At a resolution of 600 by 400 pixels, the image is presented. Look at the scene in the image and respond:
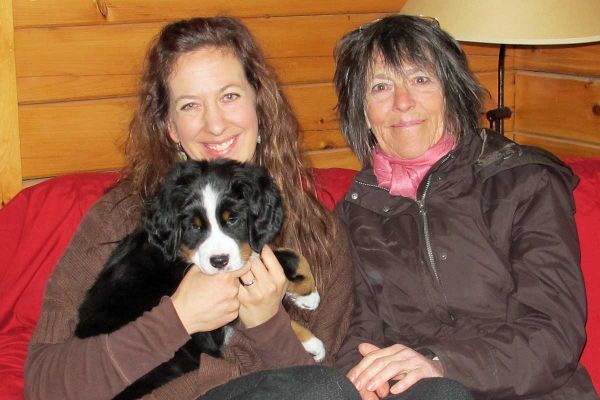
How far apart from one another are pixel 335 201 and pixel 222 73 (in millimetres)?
666

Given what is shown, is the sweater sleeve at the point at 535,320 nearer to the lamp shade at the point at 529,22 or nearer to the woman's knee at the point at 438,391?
the woman's knee at the point at 438,391

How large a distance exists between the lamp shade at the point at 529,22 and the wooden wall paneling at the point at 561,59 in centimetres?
63

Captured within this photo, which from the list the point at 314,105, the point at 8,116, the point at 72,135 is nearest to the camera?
the point at 8,116

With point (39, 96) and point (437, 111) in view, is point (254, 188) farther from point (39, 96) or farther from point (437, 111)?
point (39, 96)

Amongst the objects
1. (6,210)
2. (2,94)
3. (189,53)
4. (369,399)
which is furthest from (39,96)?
(369,399)

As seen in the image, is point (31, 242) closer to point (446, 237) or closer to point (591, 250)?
point (446, 237)

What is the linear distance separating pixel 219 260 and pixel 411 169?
2.05 ft

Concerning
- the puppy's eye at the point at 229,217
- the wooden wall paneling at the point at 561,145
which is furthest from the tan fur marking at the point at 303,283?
the wooden wall paneling at the point at 561,145

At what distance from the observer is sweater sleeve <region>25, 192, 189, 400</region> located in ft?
5.69

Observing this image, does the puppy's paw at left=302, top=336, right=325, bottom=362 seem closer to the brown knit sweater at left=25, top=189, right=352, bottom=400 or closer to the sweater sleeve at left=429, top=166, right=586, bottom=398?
the brown knit sweater at left=25, top=189, right=352, bottom=400

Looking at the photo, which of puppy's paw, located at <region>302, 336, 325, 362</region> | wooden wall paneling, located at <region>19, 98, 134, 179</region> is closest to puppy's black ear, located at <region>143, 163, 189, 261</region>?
puppy's paw, located at <region>302, 336, 325, 362</region>

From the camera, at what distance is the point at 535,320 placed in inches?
73.6

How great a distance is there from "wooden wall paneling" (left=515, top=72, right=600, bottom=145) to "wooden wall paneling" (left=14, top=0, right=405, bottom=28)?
770mm

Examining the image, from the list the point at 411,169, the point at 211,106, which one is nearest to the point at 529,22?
the point at 411,169
